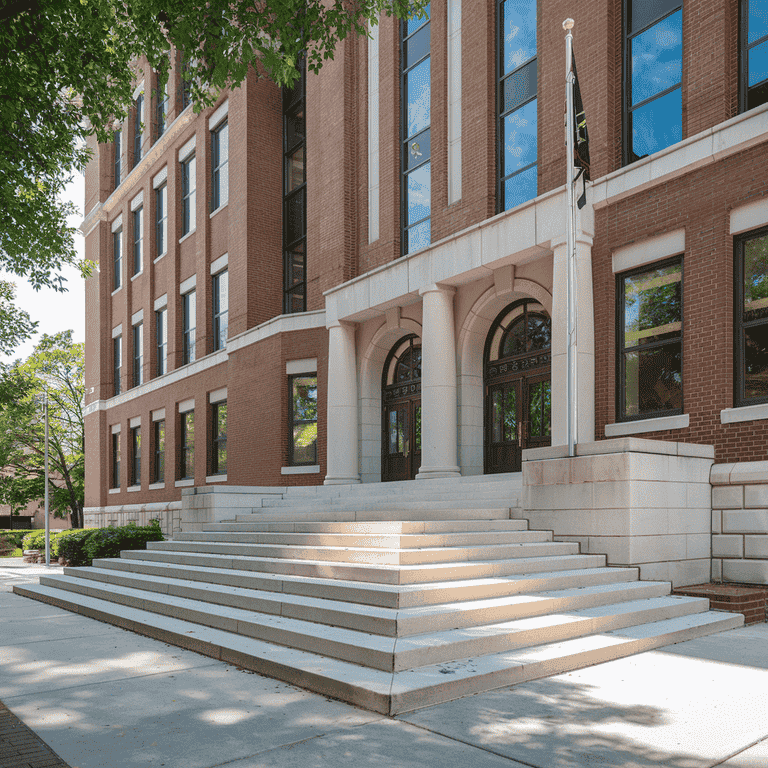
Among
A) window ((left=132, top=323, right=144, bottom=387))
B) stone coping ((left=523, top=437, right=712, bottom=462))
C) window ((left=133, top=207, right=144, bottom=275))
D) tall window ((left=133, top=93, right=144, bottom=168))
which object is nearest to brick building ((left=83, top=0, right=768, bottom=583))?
stone coping ((left=523, top=437, right=712, bottom=462))

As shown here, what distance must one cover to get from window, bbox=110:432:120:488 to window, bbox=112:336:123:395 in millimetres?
2110

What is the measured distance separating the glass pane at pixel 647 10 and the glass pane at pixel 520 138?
2486 millimetres

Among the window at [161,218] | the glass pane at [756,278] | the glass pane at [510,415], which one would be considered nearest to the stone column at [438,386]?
the glass pane at [510,415]

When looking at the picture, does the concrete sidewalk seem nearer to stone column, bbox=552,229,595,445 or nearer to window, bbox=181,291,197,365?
stone column, bbox=552,229,595,445

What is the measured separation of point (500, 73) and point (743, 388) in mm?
9139

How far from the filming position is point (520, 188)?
52.7 ft

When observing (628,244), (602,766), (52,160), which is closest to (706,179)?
(628,244)

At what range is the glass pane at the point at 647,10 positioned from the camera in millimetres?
13367

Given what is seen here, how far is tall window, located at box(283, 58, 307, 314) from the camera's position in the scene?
24.0 metres

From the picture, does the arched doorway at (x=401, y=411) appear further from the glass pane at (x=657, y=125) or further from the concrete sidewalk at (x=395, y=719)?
the concrete sidewalk at (x=395, y=719)

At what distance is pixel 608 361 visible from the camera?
13.5 meters


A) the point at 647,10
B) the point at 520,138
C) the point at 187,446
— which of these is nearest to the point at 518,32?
the point at 520,138

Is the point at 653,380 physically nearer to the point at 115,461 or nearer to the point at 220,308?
the point at 220,308

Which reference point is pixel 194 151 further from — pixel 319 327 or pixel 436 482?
pixel 436 482
